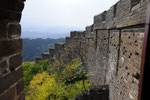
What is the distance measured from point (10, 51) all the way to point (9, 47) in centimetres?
5

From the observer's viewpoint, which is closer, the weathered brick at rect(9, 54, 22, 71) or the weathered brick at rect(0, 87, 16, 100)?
the weathered brick at rect(0, 87, 16, 100)

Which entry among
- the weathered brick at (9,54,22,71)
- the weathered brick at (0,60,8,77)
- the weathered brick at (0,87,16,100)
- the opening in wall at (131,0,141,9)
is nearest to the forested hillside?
the opening in wall at (131,0,141,9)

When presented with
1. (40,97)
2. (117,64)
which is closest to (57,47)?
(40,97)

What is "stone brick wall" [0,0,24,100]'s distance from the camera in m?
1.33

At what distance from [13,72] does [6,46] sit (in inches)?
13.0

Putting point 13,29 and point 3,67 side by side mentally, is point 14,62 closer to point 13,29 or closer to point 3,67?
point 3,67

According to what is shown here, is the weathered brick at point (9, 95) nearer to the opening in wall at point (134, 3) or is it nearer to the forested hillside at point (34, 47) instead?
the opening in wall at point (134, 3)

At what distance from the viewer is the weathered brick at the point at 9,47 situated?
4.33ft

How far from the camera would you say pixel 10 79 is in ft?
4.82

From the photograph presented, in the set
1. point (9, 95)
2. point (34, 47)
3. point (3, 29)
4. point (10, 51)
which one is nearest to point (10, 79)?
point (9, 95)

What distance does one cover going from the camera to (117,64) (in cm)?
504

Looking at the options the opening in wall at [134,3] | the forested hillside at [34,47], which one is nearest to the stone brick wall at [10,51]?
the opening in wall at [134,3]

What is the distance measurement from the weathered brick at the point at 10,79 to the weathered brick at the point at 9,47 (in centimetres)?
23

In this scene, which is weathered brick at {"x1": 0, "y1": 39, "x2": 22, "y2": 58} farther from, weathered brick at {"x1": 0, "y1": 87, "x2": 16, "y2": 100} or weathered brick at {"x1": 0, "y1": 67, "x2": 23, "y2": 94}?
weathered brick at {"x1": 0, "y1": 87, "x2": 16, "y2": 100}
